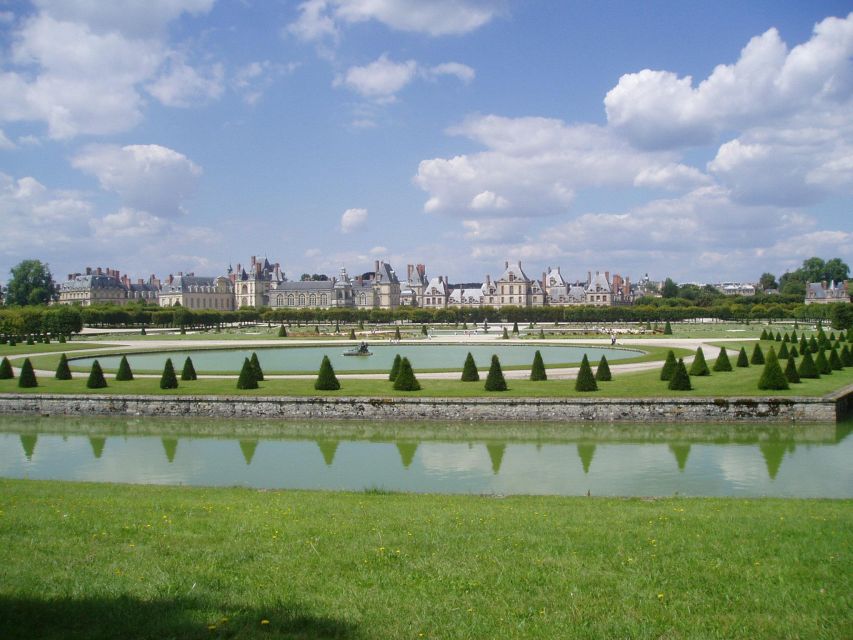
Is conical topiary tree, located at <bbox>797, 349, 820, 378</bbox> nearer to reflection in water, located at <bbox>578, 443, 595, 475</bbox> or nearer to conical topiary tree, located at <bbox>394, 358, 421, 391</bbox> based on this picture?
reflection in water, located at <bbox>578, 443, 595, 475</bbox>

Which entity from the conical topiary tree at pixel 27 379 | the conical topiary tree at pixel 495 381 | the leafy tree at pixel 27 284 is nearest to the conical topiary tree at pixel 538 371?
Answer: the conical topiary tree at pixel 495 381

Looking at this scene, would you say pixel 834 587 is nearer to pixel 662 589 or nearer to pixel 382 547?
pixel 662 589

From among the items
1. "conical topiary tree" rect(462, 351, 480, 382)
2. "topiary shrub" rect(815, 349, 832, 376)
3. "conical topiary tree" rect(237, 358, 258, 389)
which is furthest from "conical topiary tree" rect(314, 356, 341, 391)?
"topiary shrub" rect(815, 349, 832, 376)

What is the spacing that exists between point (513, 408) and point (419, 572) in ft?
39.0

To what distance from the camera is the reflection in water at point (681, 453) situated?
A: 12414 millimetres

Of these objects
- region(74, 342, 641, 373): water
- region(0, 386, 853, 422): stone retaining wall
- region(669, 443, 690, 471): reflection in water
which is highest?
region(74, 342, 641, 373): water

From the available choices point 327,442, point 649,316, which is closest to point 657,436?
point 327,442

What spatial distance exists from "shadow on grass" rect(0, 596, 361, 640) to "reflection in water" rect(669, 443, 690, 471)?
938 cm

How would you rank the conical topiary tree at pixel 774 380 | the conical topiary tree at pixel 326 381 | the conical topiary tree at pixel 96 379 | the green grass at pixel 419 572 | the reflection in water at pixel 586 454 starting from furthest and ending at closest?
the conical topiary tree at pixel 96 379 < the conical topiary tree at pixel 326 381 < the conical topiary tree at pixel 774 380 < the reflection in water at pixel 586 454 < the green grass at pixel 419 572

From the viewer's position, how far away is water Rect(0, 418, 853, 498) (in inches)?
433

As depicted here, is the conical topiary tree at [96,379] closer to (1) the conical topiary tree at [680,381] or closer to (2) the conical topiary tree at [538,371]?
(2) the conical topiary tree at [538,371]

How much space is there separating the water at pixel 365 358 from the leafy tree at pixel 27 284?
62699mm

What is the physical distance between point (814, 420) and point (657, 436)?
13.6 feet

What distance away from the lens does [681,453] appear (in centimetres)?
1341
